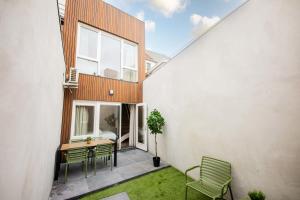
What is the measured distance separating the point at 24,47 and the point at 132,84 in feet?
17.9

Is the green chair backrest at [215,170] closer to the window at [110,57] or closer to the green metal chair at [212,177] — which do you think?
the green metal chair at [212,177]

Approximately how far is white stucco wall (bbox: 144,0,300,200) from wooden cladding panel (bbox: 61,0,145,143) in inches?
135

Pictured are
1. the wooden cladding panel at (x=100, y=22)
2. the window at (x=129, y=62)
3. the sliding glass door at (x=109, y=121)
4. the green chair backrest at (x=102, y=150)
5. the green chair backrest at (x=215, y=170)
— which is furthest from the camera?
the window at (x=129, y=62)

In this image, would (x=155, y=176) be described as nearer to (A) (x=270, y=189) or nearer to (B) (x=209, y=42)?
(A) (x=270, y=189)

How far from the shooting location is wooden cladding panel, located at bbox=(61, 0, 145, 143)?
5.02 metres

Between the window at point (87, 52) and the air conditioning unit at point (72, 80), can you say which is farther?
the window at point (87, 52)

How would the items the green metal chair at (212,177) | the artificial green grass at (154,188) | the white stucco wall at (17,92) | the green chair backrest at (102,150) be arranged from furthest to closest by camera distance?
the green chair backrest at (102,150)
the artificial green grass at (154,188)
the green metal chair at (212,177)
the white stucco wall at (17,92)

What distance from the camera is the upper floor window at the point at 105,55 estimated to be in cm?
548

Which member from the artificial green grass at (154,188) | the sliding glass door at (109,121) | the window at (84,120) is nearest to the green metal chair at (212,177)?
the artificial green grass at (154,188)

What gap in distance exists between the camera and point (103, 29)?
19.4 feet

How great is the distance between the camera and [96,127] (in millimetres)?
5359

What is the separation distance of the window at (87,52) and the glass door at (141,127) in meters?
2.60

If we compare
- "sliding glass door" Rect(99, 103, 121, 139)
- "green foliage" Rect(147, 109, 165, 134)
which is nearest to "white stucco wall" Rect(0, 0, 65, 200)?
"green foliage" Rect(147, 109, 165, 134)

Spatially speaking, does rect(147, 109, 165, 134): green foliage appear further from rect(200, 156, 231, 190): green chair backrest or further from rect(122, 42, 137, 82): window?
rect(122, 42, 137, 82): window
